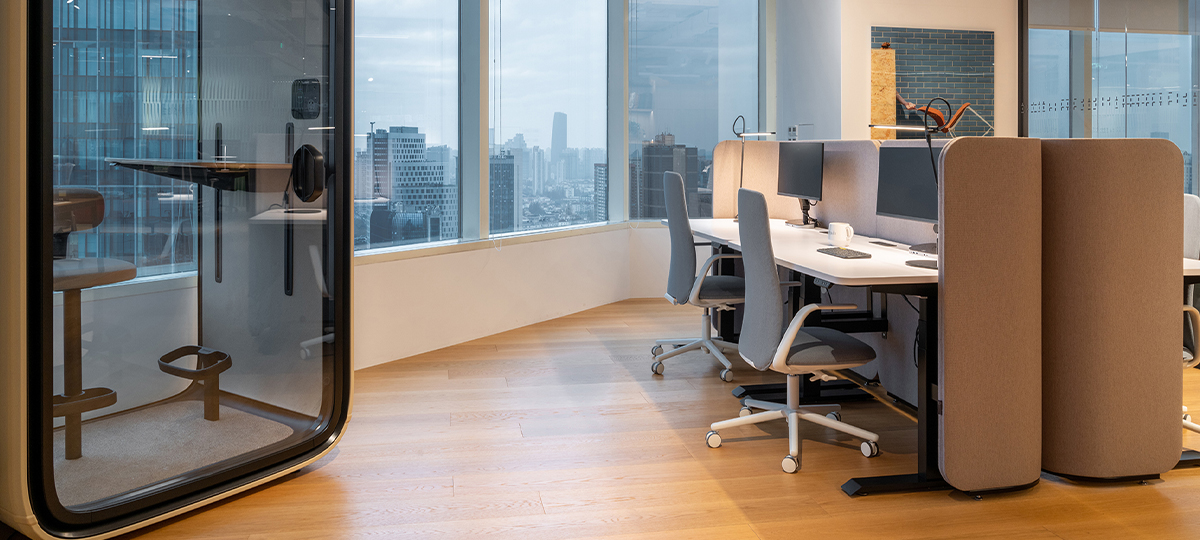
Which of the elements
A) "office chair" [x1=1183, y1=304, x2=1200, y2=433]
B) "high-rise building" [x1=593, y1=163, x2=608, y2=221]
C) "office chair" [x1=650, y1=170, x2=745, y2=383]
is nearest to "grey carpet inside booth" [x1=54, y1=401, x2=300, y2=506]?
"office chair" [x1=650, y1=170, x2=745, y2=383]

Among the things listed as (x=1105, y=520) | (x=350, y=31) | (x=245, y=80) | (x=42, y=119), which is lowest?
(x=1105, y=520)

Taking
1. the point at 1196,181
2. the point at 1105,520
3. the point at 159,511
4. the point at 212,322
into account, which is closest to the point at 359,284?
the point at 212,322

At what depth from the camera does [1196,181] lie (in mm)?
4895

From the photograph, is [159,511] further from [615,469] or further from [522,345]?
[522,345]

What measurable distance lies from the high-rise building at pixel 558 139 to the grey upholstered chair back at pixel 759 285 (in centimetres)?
317

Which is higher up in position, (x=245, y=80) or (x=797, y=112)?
(x=797, y=112)

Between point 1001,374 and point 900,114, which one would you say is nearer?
point 1001,374

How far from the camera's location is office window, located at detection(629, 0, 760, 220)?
6555 millimetres

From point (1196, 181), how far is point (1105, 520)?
3.56m

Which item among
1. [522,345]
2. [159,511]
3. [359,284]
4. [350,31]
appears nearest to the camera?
[159,511]

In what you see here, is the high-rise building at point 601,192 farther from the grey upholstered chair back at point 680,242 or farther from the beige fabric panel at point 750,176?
the grey upholstered chair back at point 680,242

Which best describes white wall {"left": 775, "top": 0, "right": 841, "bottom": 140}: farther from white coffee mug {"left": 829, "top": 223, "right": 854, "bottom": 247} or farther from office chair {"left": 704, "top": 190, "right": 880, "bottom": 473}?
office chair {"left": 704, "top": 190, "right": 880, "bottom": 473}

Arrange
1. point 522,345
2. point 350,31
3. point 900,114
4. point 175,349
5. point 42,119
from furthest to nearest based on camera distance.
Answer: point 900,114, point 522,345, point 350,31, point 175,349, point 42,119

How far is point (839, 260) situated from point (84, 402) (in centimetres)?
247
